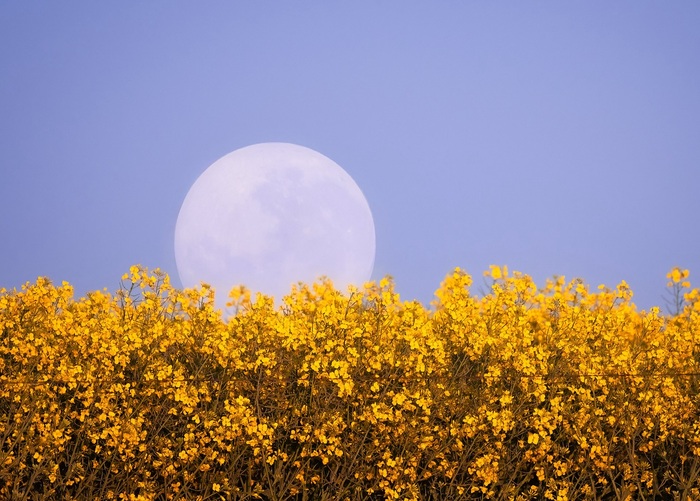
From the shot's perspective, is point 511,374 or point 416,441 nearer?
point 416,441

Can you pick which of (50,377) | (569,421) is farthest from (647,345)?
(50,377)

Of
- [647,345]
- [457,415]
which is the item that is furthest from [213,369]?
[647,345]

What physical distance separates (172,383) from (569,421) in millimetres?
3238

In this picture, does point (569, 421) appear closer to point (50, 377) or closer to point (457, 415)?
point (457, 415)

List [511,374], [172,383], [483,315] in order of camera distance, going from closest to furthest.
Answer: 1. [172,383]
2. [511,374]
3. [483,315]

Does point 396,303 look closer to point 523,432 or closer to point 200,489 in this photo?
point 523,432

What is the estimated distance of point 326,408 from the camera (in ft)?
18.5

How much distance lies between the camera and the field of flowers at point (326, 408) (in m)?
5.61

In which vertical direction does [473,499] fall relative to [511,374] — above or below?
below

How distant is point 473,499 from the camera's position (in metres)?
5.84

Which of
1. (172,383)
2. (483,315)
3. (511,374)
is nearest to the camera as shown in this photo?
(172,383)

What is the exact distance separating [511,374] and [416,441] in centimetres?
103

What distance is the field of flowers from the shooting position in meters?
5.61

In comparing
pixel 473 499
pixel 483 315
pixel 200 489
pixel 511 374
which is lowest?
pixel 200 489
